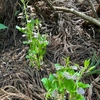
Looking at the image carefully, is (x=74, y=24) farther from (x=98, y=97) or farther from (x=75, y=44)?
(x=98, y=97)

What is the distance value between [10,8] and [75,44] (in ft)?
2.44

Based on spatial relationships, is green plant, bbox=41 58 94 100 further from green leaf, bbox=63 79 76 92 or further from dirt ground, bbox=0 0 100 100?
dirt ground, bbox=0 0 100 100

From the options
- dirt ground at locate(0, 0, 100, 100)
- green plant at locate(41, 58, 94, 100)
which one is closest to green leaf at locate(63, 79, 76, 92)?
green plant at locate(41, 58, 94, 100)

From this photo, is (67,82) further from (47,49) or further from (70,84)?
(47,49)

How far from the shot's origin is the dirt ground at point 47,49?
162cm

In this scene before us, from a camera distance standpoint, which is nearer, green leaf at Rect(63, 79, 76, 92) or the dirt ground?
green leaf at Rect(63, 79, 76, 92)

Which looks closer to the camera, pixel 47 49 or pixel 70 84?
pixel 70 84

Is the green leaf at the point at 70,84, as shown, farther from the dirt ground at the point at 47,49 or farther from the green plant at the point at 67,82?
the dirt ground at the point at 47,49

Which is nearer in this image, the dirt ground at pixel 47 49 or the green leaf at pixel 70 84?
the green leaf at pixel 70 84

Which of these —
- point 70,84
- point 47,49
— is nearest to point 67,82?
point 70,84

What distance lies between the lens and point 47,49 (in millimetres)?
2006

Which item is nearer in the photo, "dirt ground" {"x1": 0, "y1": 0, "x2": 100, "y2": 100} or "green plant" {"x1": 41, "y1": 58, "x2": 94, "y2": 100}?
"green plant" {"x1": 41, "y1": 58, "x2": 94, "y2": 100}

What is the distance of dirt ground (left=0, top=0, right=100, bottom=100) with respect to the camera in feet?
5.32

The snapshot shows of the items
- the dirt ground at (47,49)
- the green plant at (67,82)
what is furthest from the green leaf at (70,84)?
the dirt ground at (47,49)
